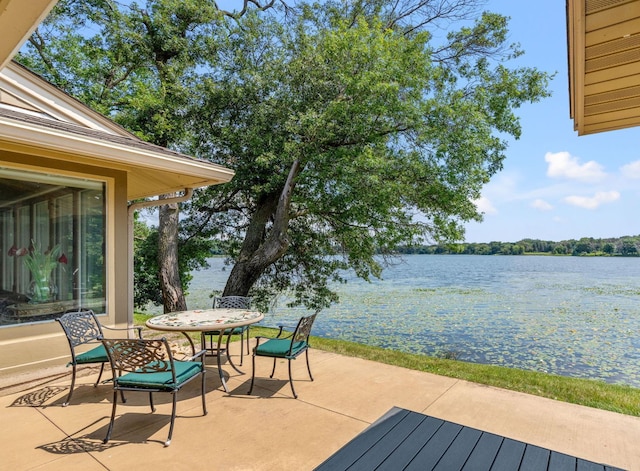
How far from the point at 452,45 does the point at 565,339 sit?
817 centimetres

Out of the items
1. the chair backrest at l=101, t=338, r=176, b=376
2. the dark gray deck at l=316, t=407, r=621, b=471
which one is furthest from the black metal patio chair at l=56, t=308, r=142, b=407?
the dark gray deck at l=316, t=407, r=621, b=471

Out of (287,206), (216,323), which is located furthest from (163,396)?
(287,206)

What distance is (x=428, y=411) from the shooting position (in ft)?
10.3

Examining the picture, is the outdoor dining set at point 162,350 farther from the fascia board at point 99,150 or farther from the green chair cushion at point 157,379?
the fascia board at point 99,150

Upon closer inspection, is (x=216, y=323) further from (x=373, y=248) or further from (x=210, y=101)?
(x=210, y=101)

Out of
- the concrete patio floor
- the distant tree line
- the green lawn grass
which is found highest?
the distant tree line

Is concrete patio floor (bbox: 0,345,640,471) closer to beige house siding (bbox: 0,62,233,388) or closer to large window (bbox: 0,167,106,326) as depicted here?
beige house siding (bbox: 0,62,233,388)

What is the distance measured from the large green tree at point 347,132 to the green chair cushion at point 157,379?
4830 millimetres

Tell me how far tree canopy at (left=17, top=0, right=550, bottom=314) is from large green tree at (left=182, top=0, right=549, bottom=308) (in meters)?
0.03

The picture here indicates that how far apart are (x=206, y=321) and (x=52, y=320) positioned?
1.87 m

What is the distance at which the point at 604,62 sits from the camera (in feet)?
6.32

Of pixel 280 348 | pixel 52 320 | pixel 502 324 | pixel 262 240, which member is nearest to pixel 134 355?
pixel 280 348

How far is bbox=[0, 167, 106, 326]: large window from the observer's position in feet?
12.6

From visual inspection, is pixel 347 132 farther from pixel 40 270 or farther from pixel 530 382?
pixel 40 270
